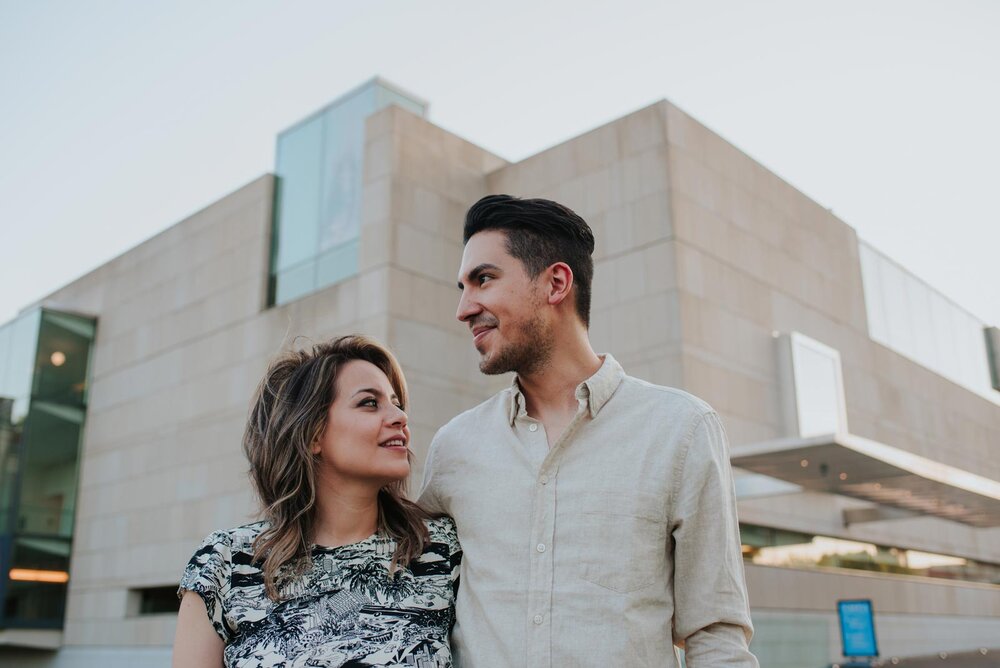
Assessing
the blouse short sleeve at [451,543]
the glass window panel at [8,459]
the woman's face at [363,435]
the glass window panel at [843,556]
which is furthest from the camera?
the glass window panel at [8,459]

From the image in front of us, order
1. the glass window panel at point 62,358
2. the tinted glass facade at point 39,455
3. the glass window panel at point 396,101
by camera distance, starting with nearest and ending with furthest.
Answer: the glass window panel at point 396,101 → the tinted glass facade at point 39,455 → the glass window panel at point 62,358

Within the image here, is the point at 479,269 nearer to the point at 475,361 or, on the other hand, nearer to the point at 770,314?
the point at 475,361

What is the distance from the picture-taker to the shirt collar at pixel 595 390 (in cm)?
281

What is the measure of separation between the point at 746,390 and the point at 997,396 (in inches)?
551

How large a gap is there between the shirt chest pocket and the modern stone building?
8.52m

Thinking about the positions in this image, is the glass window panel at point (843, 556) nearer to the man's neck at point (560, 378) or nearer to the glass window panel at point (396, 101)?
the glass window panel at point (396, 101)

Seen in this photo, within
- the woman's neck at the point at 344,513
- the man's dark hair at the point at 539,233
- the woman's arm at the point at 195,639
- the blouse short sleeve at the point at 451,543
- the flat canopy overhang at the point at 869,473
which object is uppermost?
the flat canopy overhang at the point at 869,473

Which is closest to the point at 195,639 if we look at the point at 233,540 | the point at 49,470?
the point at 233,540

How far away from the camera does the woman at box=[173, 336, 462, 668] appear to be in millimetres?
2814

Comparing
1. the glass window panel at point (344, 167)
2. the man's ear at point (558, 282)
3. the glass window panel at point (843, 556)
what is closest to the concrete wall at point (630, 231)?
the glass window panel at point (843, 556)

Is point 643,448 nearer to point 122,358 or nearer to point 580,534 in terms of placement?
point 580,534

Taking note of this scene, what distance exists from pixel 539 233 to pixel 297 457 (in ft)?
3.75

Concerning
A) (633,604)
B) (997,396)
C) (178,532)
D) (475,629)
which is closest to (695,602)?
(633,604)

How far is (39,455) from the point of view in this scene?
67.4 ft
